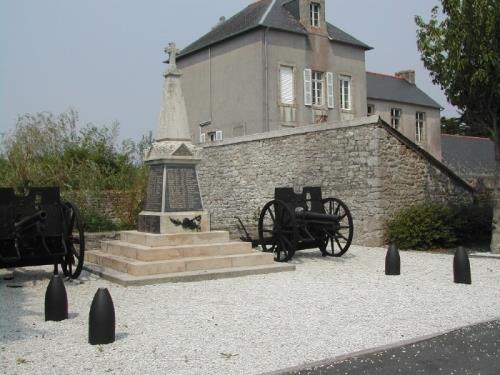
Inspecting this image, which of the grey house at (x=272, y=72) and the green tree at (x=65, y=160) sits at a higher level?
the grey house at (x=272, y=72)

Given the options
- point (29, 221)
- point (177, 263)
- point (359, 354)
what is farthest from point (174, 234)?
point (359, 354)

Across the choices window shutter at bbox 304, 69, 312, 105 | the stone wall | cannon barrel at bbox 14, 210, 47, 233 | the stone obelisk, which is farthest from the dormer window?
cannon barrel at bbox 14, 210, 47, 233

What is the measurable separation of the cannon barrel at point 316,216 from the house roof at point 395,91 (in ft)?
61.6

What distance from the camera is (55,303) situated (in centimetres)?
606

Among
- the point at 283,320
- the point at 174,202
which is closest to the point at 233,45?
the point at 174,202

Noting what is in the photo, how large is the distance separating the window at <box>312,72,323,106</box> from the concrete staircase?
1490cm

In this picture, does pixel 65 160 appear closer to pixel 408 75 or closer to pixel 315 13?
pixel 315 13

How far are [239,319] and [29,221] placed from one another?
147 inches

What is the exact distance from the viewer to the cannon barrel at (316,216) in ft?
34.6

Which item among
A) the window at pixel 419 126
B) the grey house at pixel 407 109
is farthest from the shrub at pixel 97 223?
the window at pixel 419 126

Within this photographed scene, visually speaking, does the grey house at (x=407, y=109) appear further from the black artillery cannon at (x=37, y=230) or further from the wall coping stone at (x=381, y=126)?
the black artillery cannon at (x=37, y=230)

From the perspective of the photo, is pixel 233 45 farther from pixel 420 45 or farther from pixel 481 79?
pixel 481 79

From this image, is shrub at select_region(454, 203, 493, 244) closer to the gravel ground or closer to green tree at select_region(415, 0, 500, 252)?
green tree at select_region(415, 0, 500, 252)

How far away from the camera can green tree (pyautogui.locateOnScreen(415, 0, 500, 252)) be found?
11555 mm
